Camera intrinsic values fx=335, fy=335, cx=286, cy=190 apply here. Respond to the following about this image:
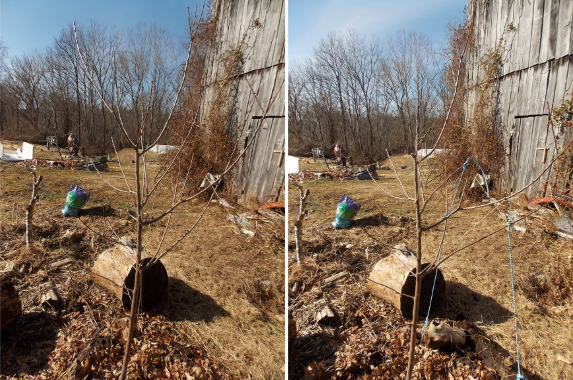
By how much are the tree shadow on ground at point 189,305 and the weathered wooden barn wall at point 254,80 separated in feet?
7.43

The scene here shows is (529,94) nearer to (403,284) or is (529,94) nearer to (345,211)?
(345,211)

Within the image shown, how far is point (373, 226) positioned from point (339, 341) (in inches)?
96.3

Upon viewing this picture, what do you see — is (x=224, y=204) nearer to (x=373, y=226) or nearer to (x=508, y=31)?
(x=373, y=226)

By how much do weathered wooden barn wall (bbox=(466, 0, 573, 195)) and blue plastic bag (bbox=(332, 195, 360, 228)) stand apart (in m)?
2.79

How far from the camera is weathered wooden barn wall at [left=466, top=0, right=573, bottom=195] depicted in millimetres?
4531

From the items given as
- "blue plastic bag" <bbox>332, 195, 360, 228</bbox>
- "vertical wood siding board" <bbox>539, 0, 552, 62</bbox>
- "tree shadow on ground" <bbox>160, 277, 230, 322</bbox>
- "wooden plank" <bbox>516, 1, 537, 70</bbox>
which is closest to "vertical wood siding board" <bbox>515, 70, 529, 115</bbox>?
"wooden plank" <bbox>516, 1, 537, 70</bbox>

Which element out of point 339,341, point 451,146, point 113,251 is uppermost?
point 451,146

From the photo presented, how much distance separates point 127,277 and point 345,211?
2717mm

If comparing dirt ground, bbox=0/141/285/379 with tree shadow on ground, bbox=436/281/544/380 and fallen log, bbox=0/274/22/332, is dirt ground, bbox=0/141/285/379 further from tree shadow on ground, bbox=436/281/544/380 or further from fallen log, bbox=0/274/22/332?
tree shadow on ground, bbox=436/281/544/380

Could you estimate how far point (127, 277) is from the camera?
2.42 meters

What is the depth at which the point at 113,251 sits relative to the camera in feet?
8.60

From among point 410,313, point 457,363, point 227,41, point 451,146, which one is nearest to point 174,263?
point 410,313

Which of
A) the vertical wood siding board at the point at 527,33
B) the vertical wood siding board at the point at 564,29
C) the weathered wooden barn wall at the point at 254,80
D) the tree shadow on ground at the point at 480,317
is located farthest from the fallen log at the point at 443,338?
the vertical wood siding board at the point at 527,33

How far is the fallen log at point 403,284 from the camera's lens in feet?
8.10
